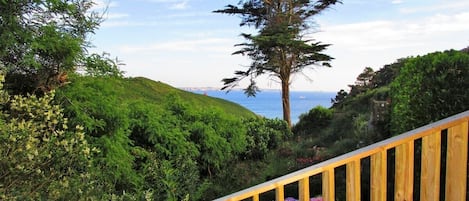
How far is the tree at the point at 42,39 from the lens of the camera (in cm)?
310

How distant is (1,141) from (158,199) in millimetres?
1847

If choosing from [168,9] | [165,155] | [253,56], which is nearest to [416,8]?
[253,56]

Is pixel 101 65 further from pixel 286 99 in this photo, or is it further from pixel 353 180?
pixel 286 99

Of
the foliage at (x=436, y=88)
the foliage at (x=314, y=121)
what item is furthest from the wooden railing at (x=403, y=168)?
the foliage at (x=314, y=121)

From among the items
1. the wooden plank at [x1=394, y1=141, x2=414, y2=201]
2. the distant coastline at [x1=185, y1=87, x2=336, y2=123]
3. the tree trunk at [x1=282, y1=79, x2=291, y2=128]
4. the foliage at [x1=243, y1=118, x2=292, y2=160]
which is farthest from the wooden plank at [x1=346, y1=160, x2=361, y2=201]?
the distant coastline at [x1=185, y1=87, x2=336, y2=123]

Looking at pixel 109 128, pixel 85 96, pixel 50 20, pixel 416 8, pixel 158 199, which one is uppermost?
pixel 416 8

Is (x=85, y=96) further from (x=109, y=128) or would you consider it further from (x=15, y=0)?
(x=15, y=0)

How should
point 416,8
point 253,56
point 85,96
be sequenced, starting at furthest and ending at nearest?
point 253,56
point 416,8
point 85,96

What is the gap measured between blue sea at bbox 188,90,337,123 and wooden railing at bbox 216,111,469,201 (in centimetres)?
862

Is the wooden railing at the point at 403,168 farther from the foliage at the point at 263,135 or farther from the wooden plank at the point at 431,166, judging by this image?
the foliage at the point at 263,135

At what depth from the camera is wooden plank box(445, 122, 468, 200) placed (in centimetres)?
173

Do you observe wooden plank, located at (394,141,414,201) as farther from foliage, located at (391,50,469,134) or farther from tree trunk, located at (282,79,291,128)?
tree trunk, located at (282,79,291,128)

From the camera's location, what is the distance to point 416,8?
24.8ft

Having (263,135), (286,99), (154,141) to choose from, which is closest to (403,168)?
(154,141)
